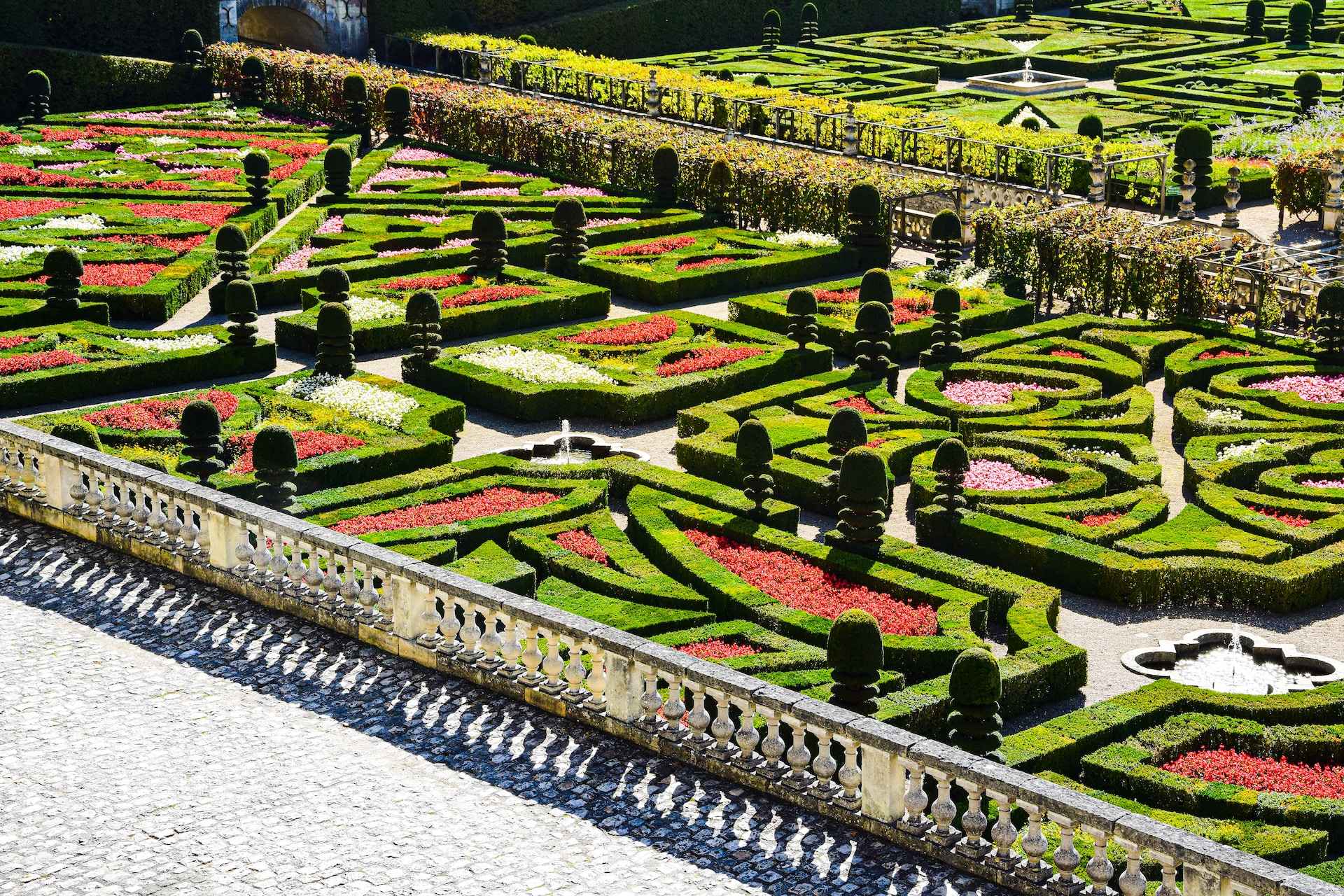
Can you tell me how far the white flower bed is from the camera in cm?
2794

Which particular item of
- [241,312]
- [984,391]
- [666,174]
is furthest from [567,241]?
[984,391]

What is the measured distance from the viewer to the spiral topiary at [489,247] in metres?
36.1

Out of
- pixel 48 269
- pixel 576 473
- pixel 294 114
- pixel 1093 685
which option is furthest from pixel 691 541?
pixel 294 114

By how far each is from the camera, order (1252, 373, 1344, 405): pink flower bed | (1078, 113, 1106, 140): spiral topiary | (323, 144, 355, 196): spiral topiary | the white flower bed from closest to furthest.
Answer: the white flower bed < (1252, 373, 1344, 405): pink flower bed < (323, 144, 355, 196): spiral topiary < (1078, 113, 1106, 140): spiral topiary

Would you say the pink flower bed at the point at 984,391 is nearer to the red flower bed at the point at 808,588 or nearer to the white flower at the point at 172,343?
the red flower bed at the point at 808,588

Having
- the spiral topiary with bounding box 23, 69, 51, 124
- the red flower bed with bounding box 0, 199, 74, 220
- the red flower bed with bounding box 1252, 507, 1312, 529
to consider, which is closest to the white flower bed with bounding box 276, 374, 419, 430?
the red flower bed with bounding box 1252, 507, 1312, 529

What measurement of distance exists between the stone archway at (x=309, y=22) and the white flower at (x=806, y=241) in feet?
90.6

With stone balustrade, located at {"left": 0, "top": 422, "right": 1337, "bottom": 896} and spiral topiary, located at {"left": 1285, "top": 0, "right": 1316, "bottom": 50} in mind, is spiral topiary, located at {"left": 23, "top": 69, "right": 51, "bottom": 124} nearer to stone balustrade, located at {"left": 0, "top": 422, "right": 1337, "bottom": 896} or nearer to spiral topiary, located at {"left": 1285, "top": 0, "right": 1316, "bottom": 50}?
A: stone balustrade, located at {"left": 0, "top": 422, "right": 1337, "bottom": 896}

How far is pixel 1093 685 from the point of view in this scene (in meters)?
20.4

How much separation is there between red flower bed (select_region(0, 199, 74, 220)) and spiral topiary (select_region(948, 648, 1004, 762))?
2919cm

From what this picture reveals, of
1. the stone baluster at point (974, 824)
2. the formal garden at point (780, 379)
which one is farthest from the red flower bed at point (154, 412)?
the stone baluster at point (974, 824)

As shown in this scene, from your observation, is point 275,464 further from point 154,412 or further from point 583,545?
point 154,412

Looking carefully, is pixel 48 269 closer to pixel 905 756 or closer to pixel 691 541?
pixel 691 541

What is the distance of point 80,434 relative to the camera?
81.3 feet
